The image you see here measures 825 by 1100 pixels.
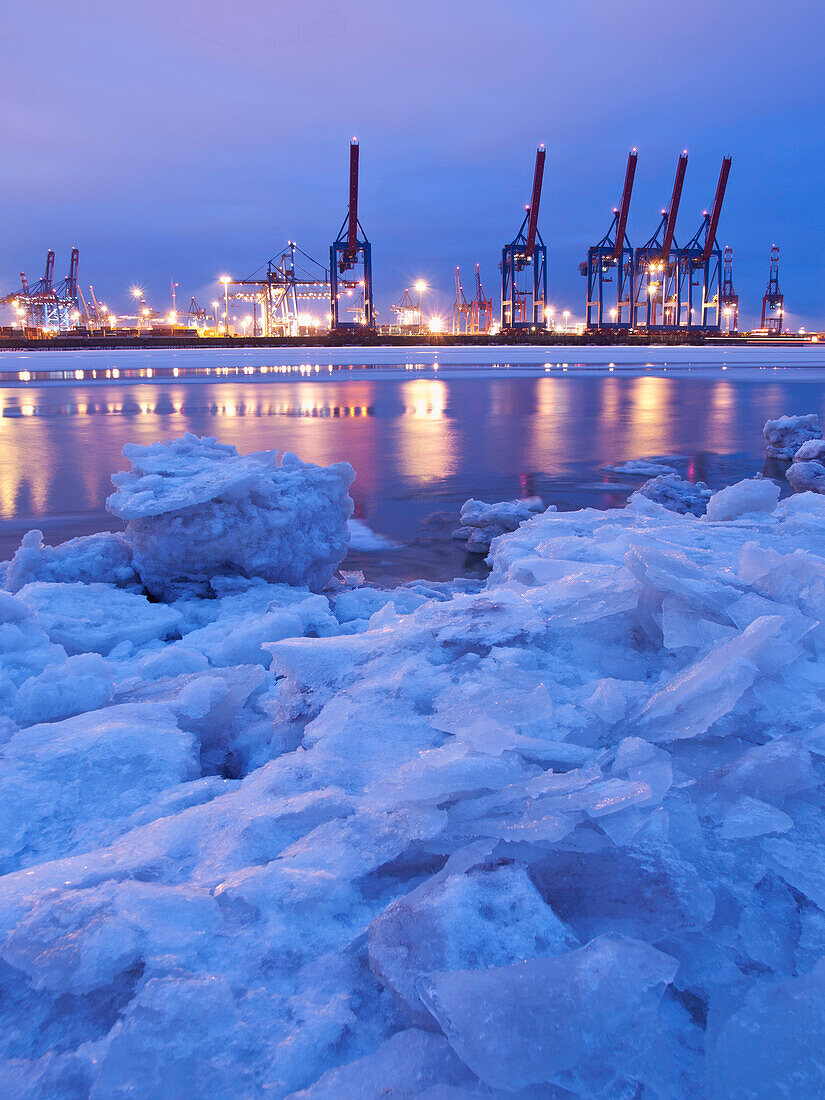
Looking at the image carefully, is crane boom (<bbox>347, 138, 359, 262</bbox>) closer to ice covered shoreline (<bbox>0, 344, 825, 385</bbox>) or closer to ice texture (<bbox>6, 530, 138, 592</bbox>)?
ice covered shoreline (<bbox>0, 344, 825, 385</bbox>)

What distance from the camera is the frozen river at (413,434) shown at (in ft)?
17.9

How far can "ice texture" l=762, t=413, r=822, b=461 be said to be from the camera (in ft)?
25.5

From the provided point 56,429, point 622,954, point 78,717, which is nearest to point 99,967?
point 622,954

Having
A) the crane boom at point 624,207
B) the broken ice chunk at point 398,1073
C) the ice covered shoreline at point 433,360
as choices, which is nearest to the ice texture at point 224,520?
the broken ice chunk at point 398,1073

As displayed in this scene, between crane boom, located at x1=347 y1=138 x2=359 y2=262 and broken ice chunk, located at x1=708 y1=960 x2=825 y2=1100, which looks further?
crane boom, located at x1=347 y1=138 x2=359 y2=262

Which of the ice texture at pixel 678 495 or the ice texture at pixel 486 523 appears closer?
the ice texture at pixel 486 523

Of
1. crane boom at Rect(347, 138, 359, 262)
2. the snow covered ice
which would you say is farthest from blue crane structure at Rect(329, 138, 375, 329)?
the snow covered ice

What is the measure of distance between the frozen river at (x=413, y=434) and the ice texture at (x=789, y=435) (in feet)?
0.94

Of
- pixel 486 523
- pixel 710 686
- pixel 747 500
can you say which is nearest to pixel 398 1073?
pixel 710 686

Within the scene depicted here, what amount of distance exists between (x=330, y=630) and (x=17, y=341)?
54.3m

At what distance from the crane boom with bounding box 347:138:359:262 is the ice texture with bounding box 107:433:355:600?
168 ft

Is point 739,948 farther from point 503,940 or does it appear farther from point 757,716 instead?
point 757,716

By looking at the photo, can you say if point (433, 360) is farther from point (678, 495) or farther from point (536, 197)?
point (678, 495)

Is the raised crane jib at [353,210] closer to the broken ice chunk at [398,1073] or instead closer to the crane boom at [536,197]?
the crane boom at [536,197]
